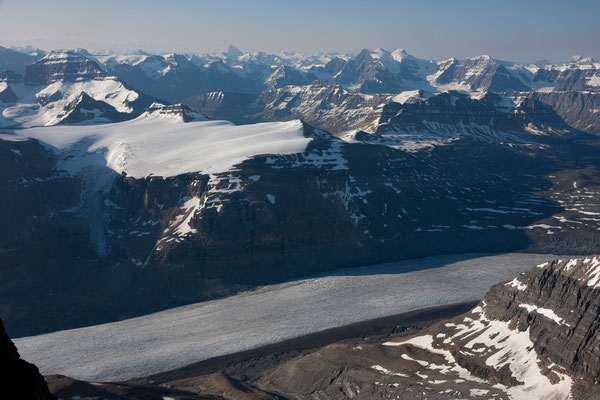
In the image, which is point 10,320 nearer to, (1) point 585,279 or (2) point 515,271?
(1) point 585,279

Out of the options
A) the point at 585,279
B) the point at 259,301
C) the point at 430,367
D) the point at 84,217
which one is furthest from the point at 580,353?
the point at 84,217

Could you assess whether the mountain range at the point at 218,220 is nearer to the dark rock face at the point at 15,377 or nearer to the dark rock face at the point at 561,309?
the dark rock face at the point at 561,309

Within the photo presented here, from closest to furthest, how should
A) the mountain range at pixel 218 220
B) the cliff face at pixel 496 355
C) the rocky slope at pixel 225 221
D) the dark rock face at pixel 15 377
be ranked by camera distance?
1. the dark rock face at pixel 15 377
2. the cliff face at pixel 496 355
3. the mountain range at pixel 218 220
4. the rocky slope at pixel 225 221

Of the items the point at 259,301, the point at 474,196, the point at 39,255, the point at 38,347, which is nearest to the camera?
the point at 38,347

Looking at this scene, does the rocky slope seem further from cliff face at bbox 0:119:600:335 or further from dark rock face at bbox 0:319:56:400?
dark rock face at bbox 0:319:56:400

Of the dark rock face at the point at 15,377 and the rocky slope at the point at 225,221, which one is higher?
the dark rock face at the point at 15,377

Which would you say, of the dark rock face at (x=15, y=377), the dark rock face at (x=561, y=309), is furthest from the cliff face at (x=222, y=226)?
the dark rock face at (x=15, y=377)
